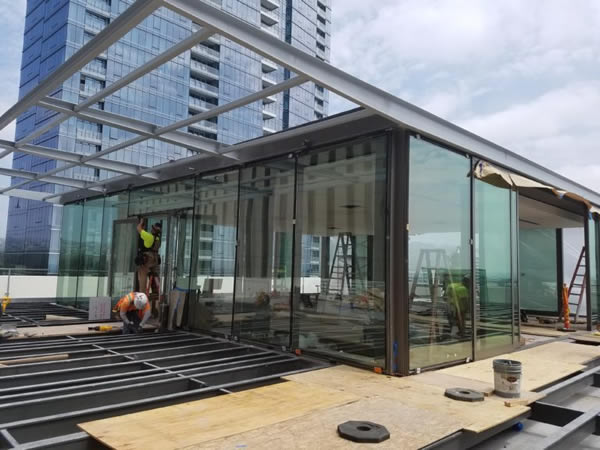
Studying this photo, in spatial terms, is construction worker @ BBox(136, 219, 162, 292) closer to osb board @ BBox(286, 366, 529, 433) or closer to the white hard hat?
the white hard hat

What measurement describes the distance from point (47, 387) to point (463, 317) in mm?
4713

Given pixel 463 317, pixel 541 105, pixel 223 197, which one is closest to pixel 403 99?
pixel 463 317

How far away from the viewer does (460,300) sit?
5.78m

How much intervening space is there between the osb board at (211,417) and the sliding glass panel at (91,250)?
793cm

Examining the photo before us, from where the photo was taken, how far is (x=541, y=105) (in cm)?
1211

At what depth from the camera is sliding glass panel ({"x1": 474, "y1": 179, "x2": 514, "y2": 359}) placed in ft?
20.2

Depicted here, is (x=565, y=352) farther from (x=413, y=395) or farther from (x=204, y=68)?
(x=204, y=68)

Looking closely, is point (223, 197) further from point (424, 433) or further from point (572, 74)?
point (572, 74)

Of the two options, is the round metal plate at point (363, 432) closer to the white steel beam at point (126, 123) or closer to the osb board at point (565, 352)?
the osb board at point (565, 352)

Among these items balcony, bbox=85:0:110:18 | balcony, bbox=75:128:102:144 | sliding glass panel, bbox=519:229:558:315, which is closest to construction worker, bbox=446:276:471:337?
sliding glass panel, bbox=519:229:558:315

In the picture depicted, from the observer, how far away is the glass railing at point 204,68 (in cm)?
5405

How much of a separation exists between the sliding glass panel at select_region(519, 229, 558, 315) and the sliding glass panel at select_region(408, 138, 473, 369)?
7265 millimetres

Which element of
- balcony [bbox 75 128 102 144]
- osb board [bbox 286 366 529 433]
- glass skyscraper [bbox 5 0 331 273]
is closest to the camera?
osb board [bbox 286 366 529 433]

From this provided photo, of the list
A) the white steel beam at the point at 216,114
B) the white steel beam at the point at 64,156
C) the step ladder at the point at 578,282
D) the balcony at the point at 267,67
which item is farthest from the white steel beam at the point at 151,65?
the balcony at the point at 267,67
